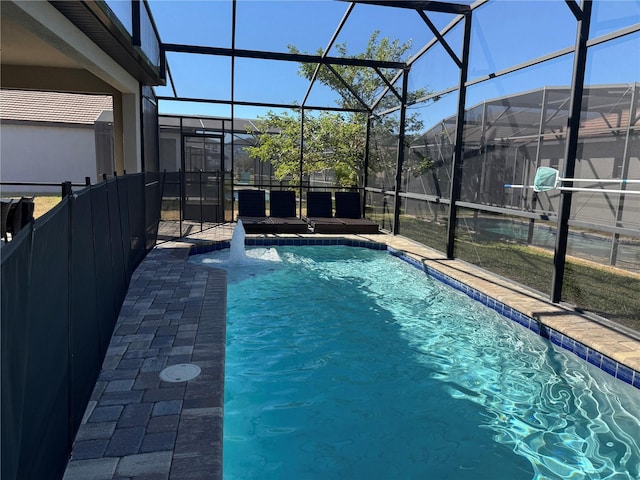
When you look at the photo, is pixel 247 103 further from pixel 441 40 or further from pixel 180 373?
pixel 180 373

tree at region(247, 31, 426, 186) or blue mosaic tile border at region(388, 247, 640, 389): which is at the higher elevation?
tree at region(247, 31, 426, 186)

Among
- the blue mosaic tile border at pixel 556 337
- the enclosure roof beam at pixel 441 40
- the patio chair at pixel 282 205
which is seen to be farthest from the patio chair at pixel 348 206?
the blue mosaic tile border at pixel 556 337

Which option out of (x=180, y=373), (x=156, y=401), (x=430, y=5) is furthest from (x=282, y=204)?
(x=156, y=401)

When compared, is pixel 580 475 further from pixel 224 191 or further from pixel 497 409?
pixel 224 191

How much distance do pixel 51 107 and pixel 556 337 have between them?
19385 millimetres

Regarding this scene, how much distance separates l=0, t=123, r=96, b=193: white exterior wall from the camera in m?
16.5

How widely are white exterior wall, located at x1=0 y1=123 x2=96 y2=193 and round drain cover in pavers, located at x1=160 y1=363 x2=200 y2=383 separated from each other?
15602 millimetres

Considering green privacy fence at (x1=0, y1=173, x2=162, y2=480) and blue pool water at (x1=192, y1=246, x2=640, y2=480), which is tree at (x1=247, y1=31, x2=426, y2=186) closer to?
blue pool water at (x1=192, y1=246, x2=640, y2=480)

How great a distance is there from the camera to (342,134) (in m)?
11.6

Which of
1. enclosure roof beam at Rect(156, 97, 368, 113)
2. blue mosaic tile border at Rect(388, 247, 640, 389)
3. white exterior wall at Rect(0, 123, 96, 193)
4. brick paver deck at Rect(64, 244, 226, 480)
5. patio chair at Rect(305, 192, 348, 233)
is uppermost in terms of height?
enclosure roof beam at Rect(156, 97, 368, 113)

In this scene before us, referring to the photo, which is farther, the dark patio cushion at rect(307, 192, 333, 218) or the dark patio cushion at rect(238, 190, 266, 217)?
the dark patio cushion at rect(307, 192, 333, 218)

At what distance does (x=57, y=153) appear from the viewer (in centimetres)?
1695

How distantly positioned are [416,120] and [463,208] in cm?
273

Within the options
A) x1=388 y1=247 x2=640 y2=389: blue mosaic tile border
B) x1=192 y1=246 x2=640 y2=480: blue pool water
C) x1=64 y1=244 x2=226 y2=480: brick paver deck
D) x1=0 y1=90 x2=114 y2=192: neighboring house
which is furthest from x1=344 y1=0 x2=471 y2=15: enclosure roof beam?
x1=0 y1=90 x2=114 y2=192: neighboring house
